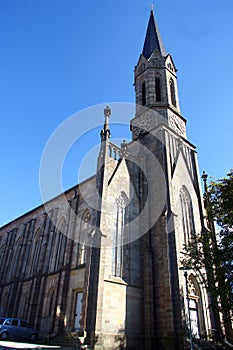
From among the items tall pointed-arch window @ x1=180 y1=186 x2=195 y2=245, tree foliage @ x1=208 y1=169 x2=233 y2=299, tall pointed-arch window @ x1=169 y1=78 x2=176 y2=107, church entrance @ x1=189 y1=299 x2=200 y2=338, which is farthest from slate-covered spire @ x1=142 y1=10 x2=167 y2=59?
church entrance @ x1=189 y1=299 x2=200 y2=338

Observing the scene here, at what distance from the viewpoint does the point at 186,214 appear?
22.7 meters

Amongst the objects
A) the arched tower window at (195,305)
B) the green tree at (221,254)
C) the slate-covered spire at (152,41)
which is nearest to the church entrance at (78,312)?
the arched tower window at (195,305)

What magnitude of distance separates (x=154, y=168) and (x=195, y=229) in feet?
19.4

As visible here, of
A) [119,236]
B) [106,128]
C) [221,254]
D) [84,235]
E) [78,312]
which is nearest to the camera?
[221,254]

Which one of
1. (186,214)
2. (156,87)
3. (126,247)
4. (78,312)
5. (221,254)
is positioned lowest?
(78,312)

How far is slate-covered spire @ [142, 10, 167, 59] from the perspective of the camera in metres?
33.7

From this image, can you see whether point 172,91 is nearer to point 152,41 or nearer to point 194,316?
point 152,41

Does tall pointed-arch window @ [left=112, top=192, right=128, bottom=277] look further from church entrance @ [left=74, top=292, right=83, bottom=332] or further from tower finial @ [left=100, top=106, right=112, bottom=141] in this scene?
tower finial @ [left=100, top=106, right=112, bottom=141]

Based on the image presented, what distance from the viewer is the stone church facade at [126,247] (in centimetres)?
1680

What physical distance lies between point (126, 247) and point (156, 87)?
62.5 feet

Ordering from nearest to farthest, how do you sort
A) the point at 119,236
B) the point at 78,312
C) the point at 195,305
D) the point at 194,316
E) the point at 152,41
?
the point at 194,316, the point at 78,312, the point at 195,305, the point at 119,236, the point at 152,41

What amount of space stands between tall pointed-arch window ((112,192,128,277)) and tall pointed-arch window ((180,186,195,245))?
4.79m

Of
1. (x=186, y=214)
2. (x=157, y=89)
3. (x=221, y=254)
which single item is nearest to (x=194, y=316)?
(x=221, y=254)

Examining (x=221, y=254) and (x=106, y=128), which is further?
(x=106, y=128)
